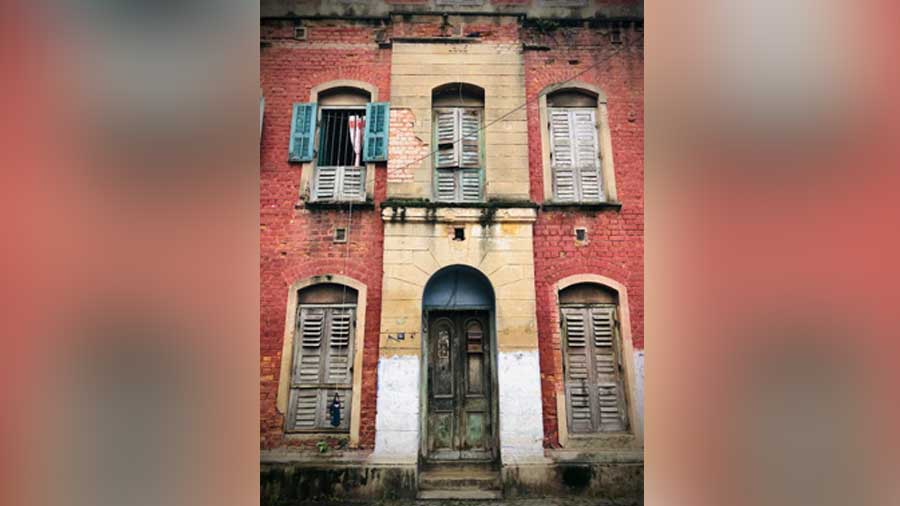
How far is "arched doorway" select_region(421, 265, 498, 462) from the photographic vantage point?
24.9 ft

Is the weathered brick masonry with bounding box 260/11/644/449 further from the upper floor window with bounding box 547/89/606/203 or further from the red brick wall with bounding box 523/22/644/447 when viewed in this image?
the upper floor window with bounding box 547/89/606/203

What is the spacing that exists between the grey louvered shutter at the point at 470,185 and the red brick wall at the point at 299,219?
4.24 feet

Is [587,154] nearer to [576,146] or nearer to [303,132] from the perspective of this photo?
[576,146]

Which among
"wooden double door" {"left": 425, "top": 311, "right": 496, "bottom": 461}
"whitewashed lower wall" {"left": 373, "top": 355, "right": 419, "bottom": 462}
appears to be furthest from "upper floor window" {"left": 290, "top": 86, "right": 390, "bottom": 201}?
"whitewashed lower wall" {"left": 373, "top": 355, "right": 419, "bottom": 462}

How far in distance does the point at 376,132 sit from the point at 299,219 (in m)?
1.88

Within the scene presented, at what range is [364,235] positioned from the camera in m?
7.77

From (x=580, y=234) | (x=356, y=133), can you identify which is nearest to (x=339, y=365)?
(x=356, y=133)

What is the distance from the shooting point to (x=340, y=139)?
328 inches

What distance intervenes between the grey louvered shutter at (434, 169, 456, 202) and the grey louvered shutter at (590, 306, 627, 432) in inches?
116

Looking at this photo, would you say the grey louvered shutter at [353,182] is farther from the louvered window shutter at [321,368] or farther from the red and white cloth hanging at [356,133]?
the louvered window shutter at [321,368]
